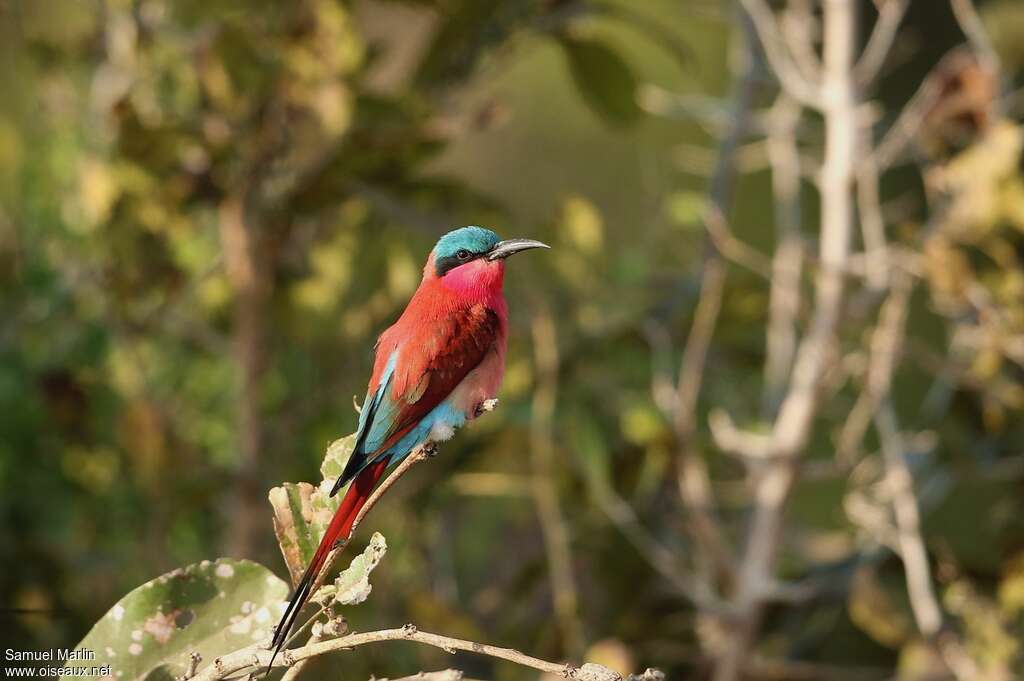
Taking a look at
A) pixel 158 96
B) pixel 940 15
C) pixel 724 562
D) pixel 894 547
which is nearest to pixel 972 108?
pixel 894 547

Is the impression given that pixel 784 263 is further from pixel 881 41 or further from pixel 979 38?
pixel 979 38

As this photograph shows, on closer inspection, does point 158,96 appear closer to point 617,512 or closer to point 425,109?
point 425,109

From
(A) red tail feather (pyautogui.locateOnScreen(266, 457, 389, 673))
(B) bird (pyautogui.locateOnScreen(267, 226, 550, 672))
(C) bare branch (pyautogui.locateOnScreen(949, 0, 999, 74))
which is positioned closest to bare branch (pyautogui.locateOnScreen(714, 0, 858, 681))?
(C) bare branch (pyautogui.locateOnScreen(949, 0, 999, 74))

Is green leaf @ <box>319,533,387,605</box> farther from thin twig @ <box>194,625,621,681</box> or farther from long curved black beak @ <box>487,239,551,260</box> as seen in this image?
long curved black beak @ <box>487,239,551,260</box>

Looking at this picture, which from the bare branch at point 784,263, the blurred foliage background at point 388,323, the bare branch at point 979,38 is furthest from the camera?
the bare branch at point 784,263

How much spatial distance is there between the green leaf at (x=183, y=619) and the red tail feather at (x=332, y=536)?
75 millimetres

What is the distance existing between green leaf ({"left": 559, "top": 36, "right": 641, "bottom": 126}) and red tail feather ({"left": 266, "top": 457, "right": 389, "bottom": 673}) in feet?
4.99

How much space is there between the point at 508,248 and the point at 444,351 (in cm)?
9

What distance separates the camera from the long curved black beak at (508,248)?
0.86 metres

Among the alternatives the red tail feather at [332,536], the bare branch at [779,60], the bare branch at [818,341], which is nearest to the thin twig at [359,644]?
the red tail feather at [332,536]

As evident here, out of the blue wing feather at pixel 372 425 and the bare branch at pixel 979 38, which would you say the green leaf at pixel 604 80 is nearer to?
the bare branch at pixel 979 38

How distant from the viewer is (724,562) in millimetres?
2514

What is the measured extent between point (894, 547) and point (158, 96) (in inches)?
75.6

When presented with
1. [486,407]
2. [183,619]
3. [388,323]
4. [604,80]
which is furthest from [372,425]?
[388,323]
